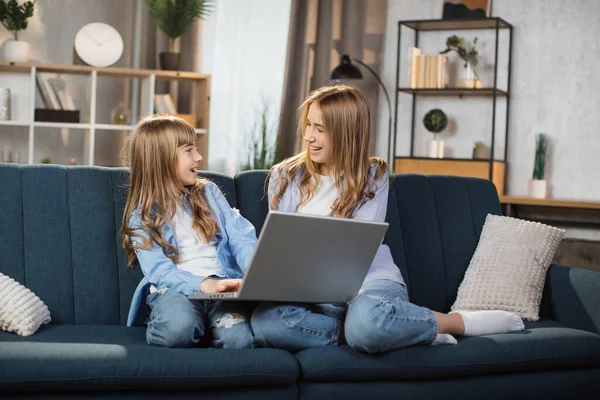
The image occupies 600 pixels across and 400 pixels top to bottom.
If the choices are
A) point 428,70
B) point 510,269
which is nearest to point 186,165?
point 510,269

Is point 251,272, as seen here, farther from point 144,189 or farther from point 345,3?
point 345,3

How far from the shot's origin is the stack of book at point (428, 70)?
4750 mm

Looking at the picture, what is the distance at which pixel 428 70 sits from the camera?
4773 millimetres

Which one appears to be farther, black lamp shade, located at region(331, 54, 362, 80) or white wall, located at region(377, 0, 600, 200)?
black lamp shade, located at region(331, 54, 362, 80)

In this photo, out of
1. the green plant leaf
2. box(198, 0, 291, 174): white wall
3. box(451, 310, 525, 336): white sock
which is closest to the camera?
A: box(451, 310, 525, 336): white sock

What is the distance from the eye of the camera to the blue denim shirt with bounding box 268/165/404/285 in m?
2.49

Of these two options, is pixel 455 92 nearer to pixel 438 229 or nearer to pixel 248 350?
pixel 438 229

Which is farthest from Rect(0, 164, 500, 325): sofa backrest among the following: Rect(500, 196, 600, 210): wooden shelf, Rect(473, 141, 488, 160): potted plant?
Rect(473, 141, 488, 160): potted plant

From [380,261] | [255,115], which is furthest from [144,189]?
[255,115]

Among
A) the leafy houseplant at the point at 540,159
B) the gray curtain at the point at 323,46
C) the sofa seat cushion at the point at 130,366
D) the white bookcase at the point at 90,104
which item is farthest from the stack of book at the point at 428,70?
the sofa seat cushion at the point at 130,366

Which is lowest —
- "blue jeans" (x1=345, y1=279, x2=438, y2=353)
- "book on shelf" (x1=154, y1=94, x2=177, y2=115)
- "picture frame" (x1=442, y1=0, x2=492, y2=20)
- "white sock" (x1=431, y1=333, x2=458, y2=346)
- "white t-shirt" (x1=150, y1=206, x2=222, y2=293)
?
"white sock" (x1=431, y1=333, x2=458, y2=346)

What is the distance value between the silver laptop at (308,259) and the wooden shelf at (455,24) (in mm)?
2914

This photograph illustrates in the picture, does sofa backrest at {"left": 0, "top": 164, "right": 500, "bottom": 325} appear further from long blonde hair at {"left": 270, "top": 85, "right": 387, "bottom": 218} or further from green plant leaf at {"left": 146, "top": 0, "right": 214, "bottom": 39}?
green plant leaf at {"left": 146, "top": 0, "right": 214, "bottom": 39}

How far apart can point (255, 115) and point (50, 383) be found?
11.7ft
